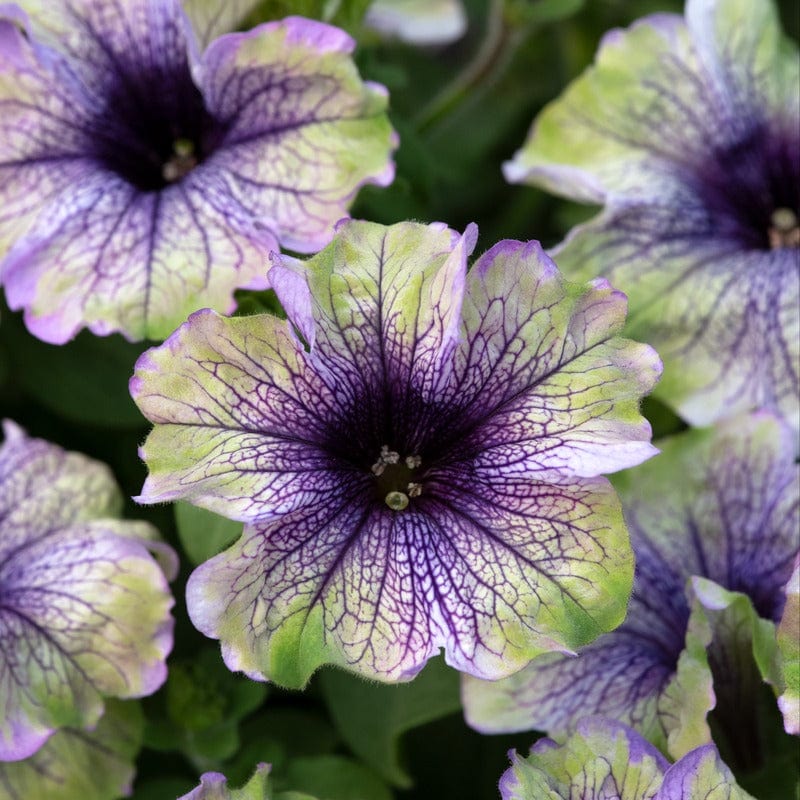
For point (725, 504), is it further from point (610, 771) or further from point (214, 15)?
point (214, 15)

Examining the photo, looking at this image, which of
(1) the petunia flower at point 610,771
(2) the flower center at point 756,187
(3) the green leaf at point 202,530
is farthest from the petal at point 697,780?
(2) the flower center at point 756,187

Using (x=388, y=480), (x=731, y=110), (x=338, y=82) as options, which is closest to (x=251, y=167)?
(x=338, y=82)

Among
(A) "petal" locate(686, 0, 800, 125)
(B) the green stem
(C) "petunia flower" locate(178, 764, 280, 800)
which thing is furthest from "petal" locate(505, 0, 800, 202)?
(C) "petunia flower" locate(178, 764, 280, 800)

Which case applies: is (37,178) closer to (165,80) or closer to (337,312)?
(165,80)

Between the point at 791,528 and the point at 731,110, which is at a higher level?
the point at 731,110

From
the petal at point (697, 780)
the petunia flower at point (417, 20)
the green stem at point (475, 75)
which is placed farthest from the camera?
the petunia flower at point (417, 20)

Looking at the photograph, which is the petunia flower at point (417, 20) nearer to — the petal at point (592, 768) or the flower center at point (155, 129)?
the flower center at point (155, 129)

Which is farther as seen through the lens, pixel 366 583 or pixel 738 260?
pixel 738 260
